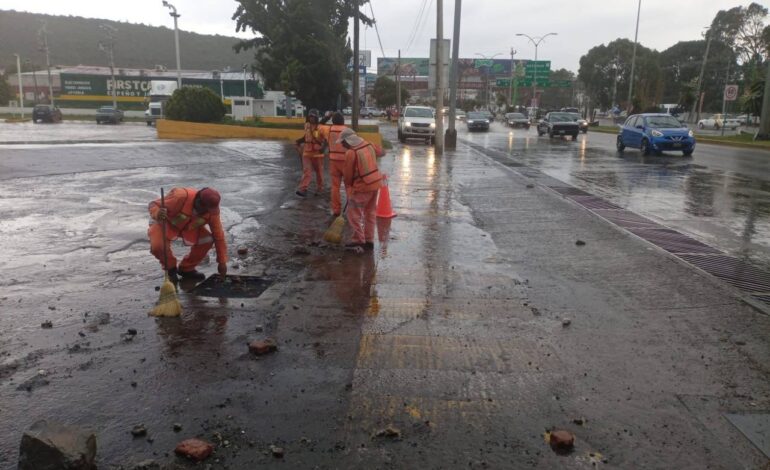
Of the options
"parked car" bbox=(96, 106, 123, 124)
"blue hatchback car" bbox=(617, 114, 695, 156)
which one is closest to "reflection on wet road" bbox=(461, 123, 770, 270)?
"blue hatchback car" bbox=(617, 114, 695, 156)

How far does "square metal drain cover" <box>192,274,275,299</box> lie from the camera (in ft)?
18.4

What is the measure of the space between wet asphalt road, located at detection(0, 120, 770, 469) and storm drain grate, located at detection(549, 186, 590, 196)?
352 centimetres

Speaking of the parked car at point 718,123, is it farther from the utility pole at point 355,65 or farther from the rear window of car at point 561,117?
the utility pole at point 355,65

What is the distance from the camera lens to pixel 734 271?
22.2 feet

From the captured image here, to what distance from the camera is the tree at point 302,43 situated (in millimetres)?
25344

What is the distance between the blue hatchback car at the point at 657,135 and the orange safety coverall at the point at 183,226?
66.0ft

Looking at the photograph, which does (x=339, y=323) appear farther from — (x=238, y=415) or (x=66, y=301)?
(x=66, y=301)

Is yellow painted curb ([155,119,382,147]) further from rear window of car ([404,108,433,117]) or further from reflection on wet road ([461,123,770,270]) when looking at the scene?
reflection on wet road ([461,123,770,270])

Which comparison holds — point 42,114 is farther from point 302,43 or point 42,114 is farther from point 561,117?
point 561,117

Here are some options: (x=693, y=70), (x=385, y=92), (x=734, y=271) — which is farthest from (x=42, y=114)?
(x=693, y=70)

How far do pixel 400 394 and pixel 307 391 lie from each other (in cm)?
58

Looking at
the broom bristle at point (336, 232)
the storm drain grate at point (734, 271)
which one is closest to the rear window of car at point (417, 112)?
the broom bristle at point (336, 232)

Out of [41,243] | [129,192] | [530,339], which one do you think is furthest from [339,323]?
[129,192]

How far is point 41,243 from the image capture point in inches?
294
